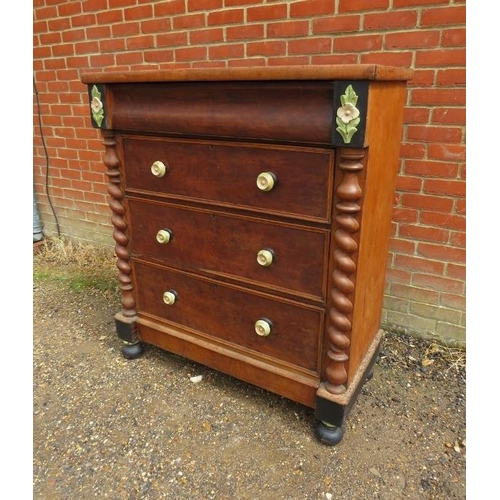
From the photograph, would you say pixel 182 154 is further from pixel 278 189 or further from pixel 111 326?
pixel 111 326

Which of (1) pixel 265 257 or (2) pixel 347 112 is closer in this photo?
(2) pixel 347 112

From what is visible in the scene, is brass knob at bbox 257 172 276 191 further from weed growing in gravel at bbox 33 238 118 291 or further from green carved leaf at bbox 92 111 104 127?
weed growing in gravel at bbox 33 238 118 291

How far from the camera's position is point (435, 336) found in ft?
7.46

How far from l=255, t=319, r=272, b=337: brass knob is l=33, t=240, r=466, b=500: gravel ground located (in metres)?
0.41

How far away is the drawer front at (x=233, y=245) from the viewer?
154 cm

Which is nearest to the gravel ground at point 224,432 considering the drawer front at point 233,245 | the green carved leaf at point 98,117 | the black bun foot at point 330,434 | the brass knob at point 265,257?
the black bun foot at point 330,434

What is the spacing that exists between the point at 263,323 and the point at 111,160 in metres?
0.97

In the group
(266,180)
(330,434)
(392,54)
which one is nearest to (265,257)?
(266,180)

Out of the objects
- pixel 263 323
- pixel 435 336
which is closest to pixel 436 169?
pixel 435 336

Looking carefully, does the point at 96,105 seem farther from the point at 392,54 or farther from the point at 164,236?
the point at 392,54

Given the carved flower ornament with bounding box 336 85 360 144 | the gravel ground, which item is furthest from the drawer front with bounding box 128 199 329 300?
the gravel ground

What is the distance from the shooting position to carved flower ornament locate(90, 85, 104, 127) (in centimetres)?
179

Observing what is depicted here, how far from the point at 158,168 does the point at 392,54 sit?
1185 mm

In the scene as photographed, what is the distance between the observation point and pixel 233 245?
5.57 ft
